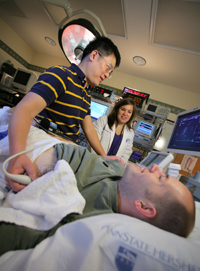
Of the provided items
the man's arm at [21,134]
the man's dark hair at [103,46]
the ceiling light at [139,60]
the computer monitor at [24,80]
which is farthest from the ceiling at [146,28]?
the computer monitor at [24,80]

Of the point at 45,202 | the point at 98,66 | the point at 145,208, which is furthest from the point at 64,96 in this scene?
the point at 145,208

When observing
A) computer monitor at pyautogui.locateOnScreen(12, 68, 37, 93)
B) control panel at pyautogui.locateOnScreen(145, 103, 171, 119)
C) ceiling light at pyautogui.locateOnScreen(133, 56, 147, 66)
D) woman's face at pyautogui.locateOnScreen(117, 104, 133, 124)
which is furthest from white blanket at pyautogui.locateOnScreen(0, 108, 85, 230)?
computer monitor at pyautogui.locateOnScreen(12, 68, 37, 93)

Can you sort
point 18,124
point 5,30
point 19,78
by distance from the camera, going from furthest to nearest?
point 5,30 → point 19,78 → point 18,124

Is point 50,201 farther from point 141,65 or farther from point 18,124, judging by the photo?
point 141,65

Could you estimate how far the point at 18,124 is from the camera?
602 millimetres

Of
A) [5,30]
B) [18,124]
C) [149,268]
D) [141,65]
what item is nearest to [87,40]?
[18,124]

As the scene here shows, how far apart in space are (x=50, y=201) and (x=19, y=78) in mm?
4888

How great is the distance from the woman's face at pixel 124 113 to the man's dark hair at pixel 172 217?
5.54 feet

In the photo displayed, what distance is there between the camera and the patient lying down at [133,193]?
56 cm

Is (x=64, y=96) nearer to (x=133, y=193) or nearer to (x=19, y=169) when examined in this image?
(x=19, y=169)

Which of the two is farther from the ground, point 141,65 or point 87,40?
point 141,65

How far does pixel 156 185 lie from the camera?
0.63m

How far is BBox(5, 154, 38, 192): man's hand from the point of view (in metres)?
0.53

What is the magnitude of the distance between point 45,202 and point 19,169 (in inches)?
6.6
